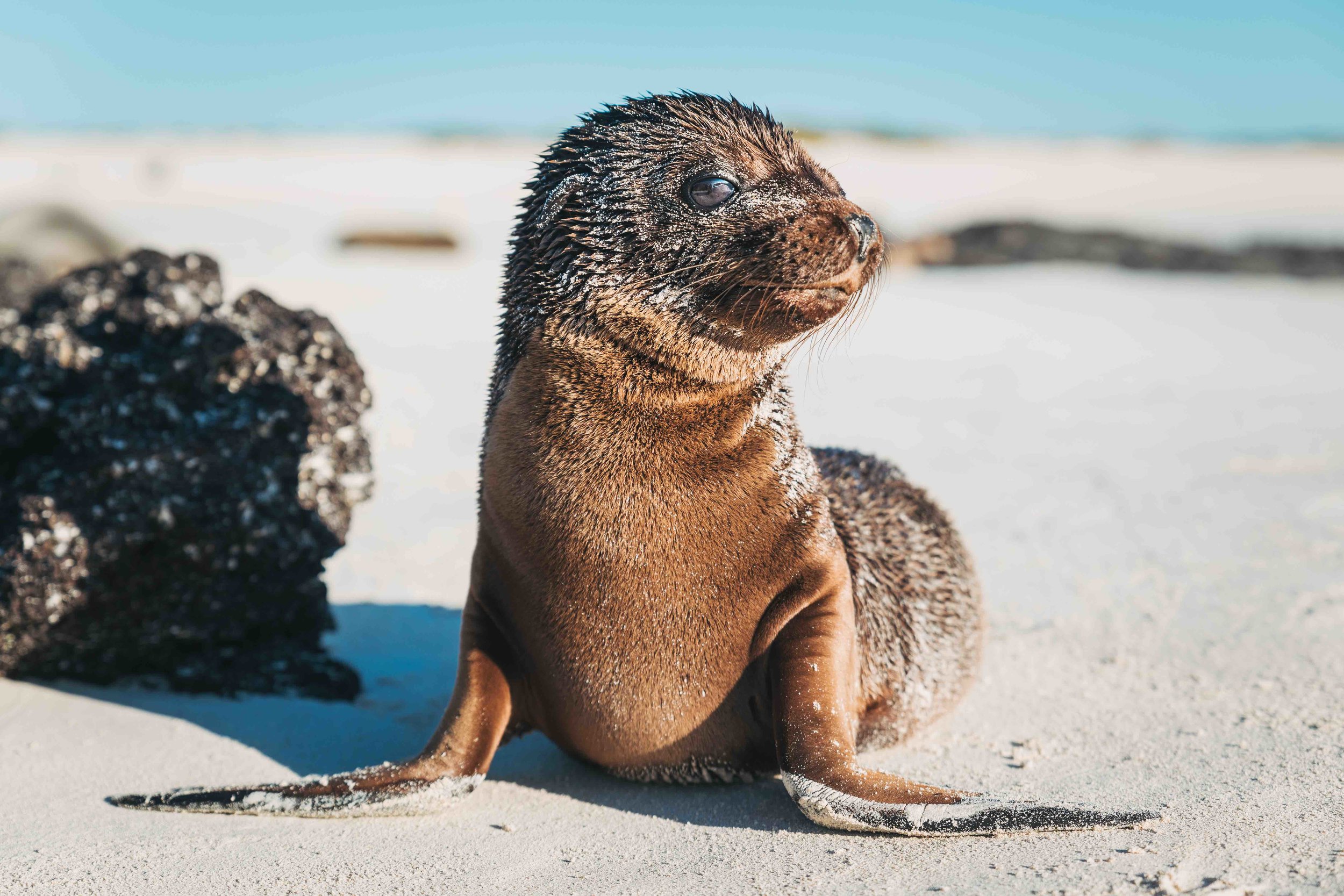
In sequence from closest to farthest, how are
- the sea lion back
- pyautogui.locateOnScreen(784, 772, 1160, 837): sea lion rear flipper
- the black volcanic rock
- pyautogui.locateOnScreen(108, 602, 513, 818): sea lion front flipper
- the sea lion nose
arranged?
pyautogui.locateOnScreen(784, 772, 1160, 837): sea lion rear flipper
the sea lion nose
pyautogui.locateOnScreen(108, 602, 513, 818): sea lion front flipper
the sea lion back
the black volcanic rock

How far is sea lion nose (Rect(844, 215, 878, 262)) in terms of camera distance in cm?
372

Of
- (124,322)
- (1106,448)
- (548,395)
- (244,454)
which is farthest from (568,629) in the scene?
(1106,448)

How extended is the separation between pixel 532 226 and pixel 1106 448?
655 centimetres

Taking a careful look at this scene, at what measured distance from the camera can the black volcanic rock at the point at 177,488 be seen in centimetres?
→ 495

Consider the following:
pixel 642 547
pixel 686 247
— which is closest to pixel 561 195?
pixel 686 247

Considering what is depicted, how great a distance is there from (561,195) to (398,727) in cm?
220

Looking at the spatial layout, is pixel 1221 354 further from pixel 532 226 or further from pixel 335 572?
pixel 532 226

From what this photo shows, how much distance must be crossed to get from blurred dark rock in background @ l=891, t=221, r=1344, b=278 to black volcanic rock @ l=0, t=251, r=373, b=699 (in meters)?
15.2

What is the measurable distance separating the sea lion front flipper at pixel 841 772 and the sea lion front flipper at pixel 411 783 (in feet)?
3.07

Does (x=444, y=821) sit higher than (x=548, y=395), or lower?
lower

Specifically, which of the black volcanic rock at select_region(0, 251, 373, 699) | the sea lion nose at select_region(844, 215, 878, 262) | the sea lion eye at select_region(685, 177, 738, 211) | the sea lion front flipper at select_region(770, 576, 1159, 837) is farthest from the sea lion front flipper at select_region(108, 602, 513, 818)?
the sea lion nose at select_region(844, 215, 878, 262)

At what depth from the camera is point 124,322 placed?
18.6 feet

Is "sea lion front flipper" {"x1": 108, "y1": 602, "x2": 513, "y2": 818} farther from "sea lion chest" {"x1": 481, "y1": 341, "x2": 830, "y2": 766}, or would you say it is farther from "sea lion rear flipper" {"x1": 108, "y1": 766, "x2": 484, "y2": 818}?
"sea lion chest" {"x1": 481, "y1": 341, "x2": 830, "y2": 766}

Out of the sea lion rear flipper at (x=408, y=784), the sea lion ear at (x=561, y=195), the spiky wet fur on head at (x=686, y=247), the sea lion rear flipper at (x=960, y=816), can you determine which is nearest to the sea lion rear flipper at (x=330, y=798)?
the sea lion rear flipper at (x=408, y=784)
